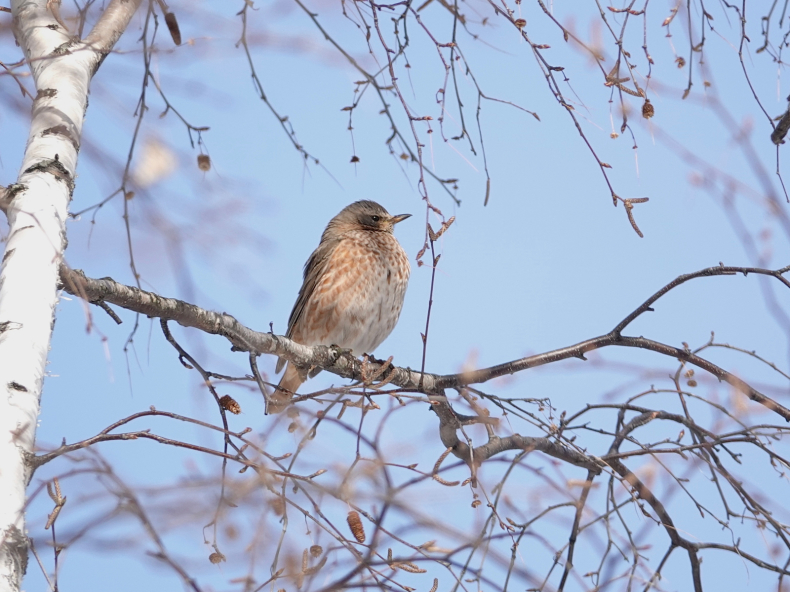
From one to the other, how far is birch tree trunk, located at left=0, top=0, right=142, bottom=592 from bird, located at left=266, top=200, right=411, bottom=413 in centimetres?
283

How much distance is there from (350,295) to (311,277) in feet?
1.44

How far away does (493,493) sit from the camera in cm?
246

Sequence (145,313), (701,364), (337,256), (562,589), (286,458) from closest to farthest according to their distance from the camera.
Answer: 1. (286,458)
2. (562,589)
3. (145,313)
4. (701,364)
5. (337,256)

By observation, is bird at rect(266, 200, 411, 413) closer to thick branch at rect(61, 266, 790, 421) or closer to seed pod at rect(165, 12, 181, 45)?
thick branch at rect(61, 266, 790, 421)

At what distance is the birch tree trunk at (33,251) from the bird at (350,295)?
2.83m

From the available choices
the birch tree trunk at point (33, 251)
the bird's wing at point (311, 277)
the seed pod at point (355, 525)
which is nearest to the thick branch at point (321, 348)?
the birch tree trunk at point (33, 251)

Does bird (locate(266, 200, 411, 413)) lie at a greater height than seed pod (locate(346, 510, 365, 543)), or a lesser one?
greater

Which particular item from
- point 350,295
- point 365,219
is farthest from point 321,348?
point 365,219

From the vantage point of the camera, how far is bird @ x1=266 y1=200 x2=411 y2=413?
572 centimetres

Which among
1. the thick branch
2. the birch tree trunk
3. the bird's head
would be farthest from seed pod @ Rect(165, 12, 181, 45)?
the bird's head

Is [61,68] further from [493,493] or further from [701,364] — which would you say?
[701,364]

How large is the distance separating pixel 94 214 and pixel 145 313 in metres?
0.61

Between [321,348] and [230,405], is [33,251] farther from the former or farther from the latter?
[321,348]

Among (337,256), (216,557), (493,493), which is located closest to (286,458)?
(216,557)
